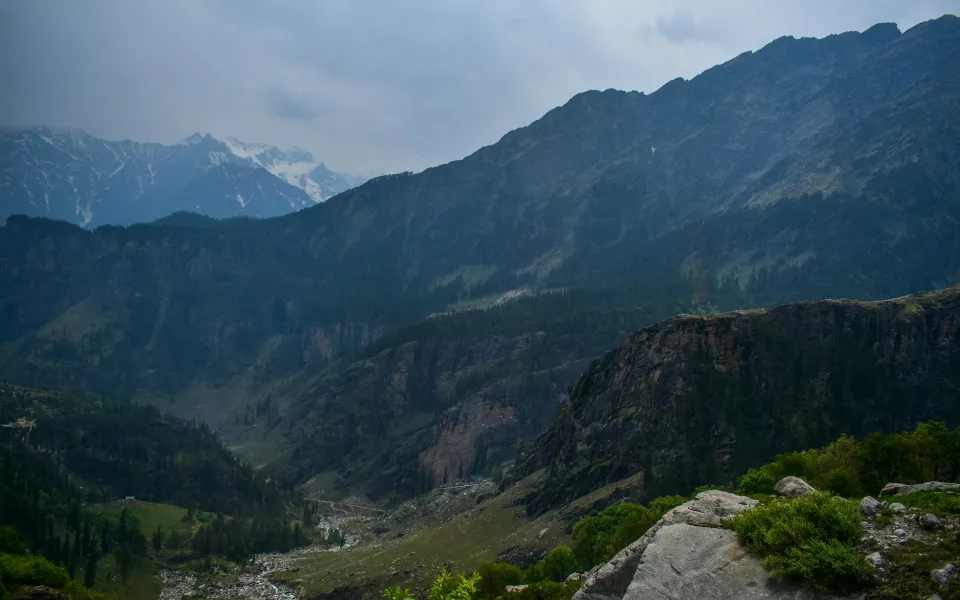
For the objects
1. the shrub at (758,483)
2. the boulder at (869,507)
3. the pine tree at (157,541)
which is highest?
the boulder at (869,507)

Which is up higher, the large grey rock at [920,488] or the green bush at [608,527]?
the large grey rock at [920,488]

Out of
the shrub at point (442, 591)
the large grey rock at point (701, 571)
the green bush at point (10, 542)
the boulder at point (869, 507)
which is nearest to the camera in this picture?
the shrub at point (442, 591)

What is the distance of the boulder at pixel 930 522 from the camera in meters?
32.5

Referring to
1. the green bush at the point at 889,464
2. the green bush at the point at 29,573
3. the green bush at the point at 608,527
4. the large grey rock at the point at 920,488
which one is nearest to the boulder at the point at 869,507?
the large grey rock at the point at 920,488

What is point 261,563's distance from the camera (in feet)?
585

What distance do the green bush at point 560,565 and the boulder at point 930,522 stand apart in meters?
65.9

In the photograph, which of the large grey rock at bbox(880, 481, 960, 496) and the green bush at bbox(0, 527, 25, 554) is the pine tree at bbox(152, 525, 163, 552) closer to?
→ the green bush at bbox(0, 527, 25, 554)

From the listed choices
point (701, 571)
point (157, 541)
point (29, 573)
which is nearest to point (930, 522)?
point (701, 571)

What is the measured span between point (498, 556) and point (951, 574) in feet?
366

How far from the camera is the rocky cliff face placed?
5507 inches

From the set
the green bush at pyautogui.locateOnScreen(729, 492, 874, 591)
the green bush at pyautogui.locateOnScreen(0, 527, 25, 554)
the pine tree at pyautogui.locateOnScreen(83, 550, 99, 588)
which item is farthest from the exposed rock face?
the pine tree at pyautogui.locateOnScreen(83, 550, 99, 588)

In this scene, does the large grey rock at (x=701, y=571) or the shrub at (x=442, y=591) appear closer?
the shrub at (x=442, y=591)

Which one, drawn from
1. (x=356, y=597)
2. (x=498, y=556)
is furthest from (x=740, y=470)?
(x=356, y=597)

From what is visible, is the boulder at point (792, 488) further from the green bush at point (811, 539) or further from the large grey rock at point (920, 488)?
the large grey rock at point (920, 488)
